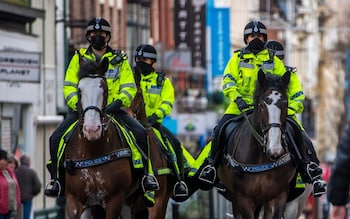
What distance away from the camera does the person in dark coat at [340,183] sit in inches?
423

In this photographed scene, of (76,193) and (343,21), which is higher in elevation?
(343,21)

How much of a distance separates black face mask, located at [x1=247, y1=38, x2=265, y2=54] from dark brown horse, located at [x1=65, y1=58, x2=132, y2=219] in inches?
116

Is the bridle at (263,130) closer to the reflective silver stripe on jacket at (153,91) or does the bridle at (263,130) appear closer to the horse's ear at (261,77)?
the horse's ear at (261,77)

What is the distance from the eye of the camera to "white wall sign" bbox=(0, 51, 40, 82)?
23.6 metres

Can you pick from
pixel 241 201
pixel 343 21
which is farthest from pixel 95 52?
pixel 343 21

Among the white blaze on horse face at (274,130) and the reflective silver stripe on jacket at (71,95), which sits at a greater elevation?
the reflective silver stripe on jacket at (71,95)

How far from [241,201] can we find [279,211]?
0.55 metres

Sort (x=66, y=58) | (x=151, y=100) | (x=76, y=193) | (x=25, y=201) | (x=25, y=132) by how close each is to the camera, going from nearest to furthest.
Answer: (x=76, y=193), (x=151, y=100), (x=25, y=201), (x=25, y=132), (x=66, y=58)

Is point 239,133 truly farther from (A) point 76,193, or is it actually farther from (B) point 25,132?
(B) point 25,132

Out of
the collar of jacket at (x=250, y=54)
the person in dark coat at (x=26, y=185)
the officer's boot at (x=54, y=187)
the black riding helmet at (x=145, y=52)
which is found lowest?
the person in dark coat at (x=26, y=185)

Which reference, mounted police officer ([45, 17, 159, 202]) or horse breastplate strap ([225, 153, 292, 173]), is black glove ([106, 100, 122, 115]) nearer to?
mounted police officer ([45, 17, 159, 202])

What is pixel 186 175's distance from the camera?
22.4 metres

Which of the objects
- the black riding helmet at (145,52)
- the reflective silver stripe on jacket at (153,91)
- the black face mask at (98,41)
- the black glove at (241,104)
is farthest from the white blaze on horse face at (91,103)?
the reflective silver stripe on jacket at (153,91)

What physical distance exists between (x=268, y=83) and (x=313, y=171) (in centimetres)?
178
